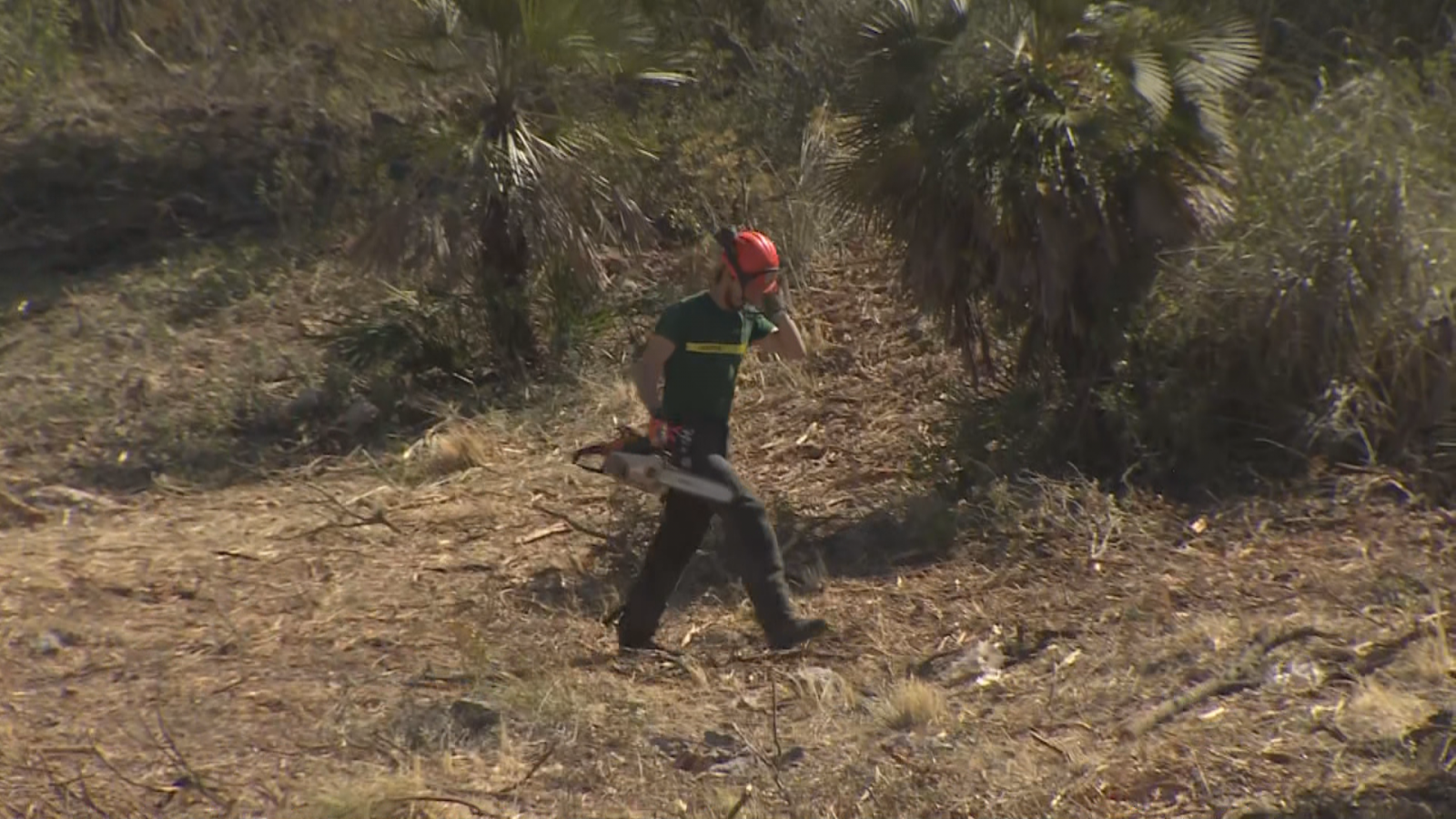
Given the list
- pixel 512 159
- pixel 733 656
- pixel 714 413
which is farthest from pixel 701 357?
pixel 512 159

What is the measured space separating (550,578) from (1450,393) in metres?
4.19

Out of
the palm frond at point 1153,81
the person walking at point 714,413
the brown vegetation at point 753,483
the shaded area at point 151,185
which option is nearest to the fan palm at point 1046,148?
the palm frond at point 1153,81

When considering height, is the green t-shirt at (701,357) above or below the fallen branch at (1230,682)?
above

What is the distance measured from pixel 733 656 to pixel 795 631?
42cm

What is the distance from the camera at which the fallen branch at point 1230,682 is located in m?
6.12

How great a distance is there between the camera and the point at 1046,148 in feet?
26.8

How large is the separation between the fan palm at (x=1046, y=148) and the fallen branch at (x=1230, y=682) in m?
2.10

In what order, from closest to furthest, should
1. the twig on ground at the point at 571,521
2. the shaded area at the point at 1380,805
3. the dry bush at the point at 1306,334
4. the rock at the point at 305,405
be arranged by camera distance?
the shaded area at the point at 1380,805 → the dry bush at the point at 1306,334 → the twig on ground at the point at 571,521 → the rock at the point at 305,405

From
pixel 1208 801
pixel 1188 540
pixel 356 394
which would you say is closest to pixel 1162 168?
pixel 1188 540

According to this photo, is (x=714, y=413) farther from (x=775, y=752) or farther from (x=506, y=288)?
(x=506, y=288)

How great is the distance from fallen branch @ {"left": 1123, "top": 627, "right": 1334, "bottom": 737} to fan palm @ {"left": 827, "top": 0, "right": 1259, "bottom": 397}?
6.89 feet

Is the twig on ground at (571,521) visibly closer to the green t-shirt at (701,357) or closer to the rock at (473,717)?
the green t-shirt at (701,357)

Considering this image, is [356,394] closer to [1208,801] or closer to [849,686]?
[849,686]

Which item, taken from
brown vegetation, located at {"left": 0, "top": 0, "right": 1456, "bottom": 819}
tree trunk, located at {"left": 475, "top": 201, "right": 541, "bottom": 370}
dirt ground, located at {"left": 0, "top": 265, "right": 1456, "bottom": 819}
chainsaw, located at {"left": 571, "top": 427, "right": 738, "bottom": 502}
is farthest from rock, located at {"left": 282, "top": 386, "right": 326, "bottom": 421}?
chainsaw, located at {"left": 571, "top": 427, "right": 738, "bottom": 502}
